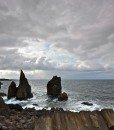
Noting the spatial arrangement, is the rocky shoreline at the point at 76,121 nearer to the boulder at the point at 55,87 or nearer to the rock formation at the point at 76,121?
the rock formation at the point at 76,121

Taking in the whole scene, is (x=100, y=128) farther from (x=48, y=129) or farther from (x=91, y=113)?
(x=48, y=129)

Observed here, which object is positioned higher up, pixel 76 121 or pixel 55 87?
pixel 55 87

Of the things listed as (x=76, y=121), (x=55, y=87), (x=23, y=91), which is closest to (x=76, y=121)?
(x=76, y=121)

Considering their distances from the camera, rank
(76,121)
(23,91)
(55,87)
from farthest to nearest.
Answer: (55,87) < (23,91) < (76,121)

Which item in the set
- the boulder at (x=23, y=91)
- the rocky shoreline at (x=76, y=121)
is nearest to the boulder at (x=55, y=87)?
the boulder at (x=23, y=91)

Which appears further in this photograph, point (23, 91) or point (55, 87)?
point (55, 87)

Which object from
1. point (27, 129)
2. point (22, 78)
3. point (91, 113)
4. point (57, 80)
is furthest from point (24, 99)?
point (91, 113)

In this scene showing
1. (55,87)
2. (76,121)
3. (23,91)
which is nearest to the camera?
(76,121)

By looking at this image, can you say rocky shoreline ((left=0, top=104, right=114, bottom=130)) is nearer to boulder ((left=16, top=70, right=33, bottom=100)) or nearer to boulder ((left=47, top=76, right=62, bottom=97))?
boulder ((left=16, top=70, right=33, bottom=100))

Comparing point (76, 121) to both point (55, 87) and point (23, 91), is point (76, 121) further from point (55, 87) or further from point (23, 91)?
point (55, 87)

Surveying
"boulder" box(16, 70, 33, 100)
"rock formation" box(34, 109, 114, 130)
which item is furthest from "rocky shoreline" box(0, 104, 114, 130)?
"boulder" box(16, 70, 33, 100)

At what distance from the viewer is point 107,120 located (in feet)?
24.2

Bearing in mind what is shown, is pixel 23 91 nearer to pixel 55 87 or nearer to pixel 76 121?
pixel 55 87

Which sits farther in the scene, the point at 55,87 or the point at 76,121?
the point at 55,87
